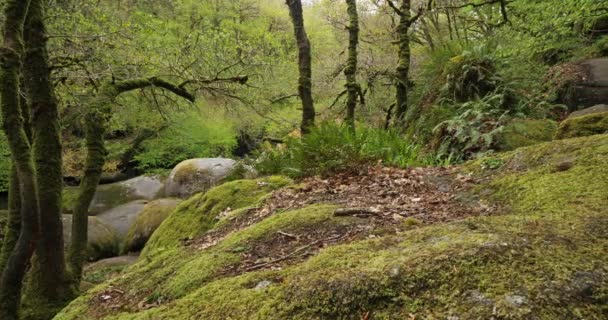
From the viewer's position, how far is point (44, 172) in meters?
5.41

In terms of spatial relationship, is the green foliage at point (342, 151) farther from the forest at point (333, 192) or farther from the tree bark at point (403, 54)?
the tree bark at point (403, 54)

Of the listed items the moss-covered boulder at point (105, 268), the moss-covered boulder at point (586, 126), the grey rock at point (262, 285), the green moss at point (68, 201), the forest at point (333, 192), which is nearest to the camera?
the forest at point (333, 192)

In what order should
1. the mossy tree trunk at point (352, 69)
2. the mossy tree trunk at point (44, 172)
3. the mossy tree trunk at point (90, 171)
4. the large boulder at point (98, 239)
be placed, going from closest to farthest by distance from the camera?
the mossy tree trunk at point (44, 172)
the mossy tree trunk at point (90, 171)
the mossy tree trunk at point (352, 69)
the large boulder at point (98, 239)

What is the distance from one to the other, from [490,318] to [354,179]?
317 cm

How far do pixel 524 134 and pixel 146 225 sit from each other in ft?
29.6

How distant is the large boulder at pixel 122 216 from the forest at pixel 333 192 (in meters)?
0.09

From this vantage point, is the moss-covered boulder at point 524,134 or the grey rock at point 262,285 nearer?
the grey rock at point 262,285

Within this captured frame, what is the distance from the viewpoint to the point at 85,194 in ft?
22.0

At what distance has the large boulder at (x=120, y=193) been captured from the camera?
573 inches

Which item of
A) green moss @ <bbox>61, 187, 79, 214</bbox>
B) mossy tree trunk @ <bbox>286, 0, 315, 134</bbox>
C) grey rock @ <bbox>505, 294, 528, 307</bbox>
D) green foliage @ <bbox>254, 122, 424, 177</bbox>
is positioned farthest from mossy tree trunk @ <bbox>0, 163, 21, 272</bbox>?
green moss @ <bbox>61, 187, 79, 214</bbox>

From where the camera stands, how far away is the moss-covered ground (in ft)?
4.49

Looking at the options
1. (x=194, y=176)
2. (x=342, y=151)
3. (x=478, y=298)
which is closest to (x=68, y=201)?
(x=194, y=176)

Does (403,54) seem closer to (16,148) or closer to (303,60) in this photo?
(303,60)

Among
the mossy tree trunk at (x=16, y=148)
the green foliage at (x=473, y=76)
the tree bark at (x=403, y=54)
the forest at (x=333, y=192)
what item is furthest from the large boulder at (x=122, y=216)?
the green foliage at (x=473, y=76)
